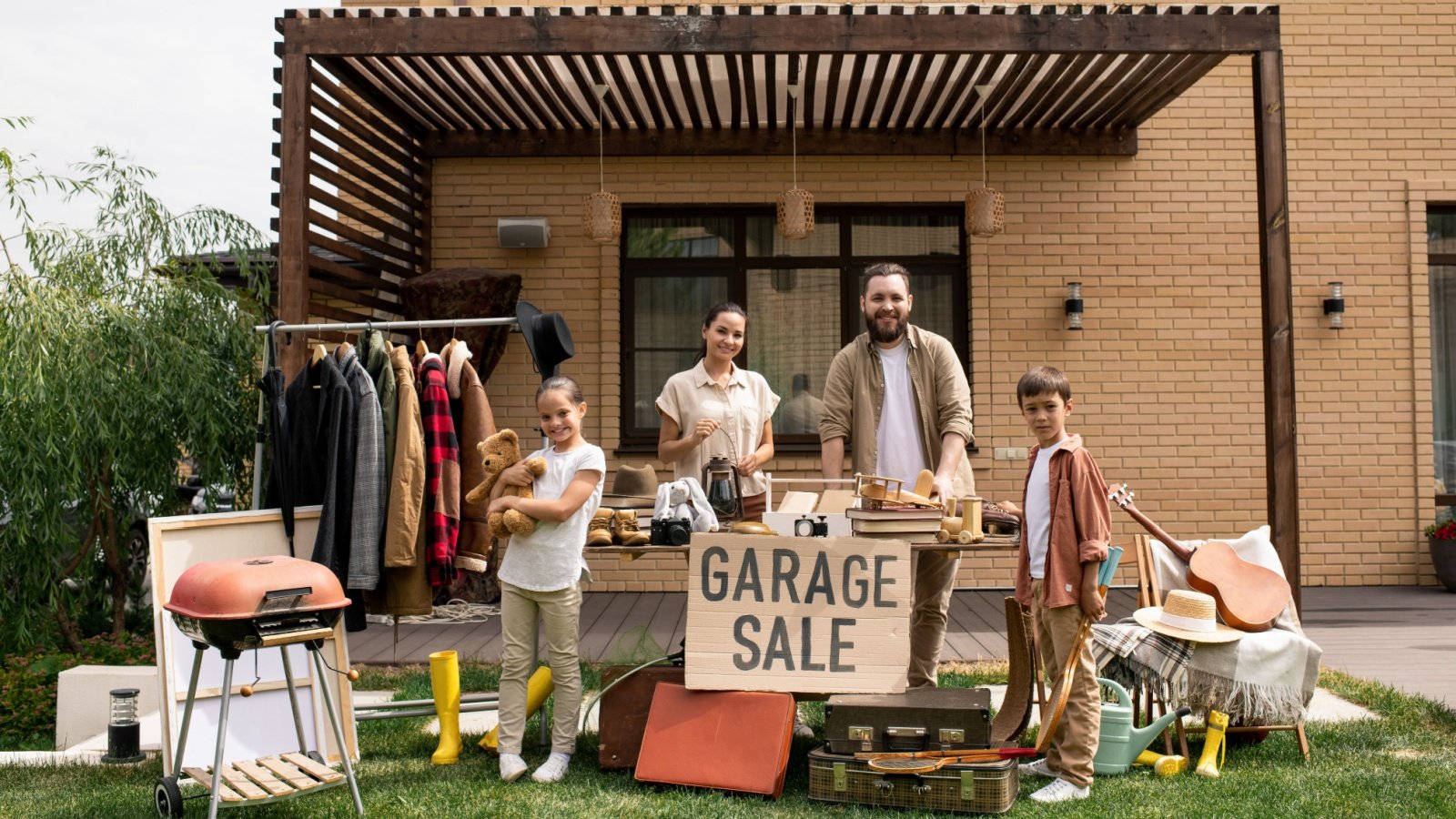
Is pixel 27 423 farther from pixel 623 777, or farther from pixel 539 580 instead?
pixel 623 777

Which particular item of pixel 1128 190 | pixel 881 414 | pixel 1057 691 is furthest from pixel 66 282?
pixel 1128 190

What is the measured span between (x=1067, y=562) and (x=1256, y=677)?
0.99 metres

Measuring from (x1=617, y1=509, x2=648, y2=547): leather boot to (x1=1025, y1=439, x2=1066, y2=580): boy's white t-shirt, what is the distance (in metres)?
1.33

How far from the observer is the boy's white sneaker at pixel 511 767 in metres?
4.07

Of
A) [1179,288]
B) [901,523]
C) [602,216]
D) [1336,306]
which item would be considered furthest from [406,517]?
[1336,306]

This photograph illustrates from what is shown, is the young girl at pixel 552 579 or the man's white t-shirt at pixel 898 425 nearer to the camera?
the young girl at pixel 552 579

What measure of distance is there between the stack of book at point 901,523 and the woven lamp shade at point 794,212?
12.9ft

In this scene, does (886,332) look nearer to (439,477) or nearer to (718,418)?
(718,418)

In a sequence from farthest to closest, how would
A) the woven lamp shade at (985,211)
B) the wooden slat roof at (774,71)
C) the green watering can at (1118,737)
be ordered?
1. the woven lamp shade at (985,211)
2. the wooden slat roof at (774,71)
3. the green watering can at (1118,737)

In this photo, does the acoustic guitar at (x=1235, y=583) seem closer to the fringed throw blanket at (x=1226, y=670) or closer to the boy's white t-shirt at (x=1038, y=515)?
the fringed throw blanket at (x=1226, y=670)

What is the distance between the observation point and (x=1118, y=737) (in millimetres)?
4211

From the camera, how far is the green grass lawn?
3.74m

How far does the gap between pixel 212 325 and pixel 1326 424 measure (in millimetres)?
7463

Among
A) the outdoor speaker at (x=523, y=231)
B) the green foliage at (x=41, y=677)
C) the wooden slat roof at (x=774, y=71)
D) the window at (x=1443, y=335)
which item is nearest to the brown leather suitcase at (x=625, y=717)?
the green foliage at (x=41, y=677)
